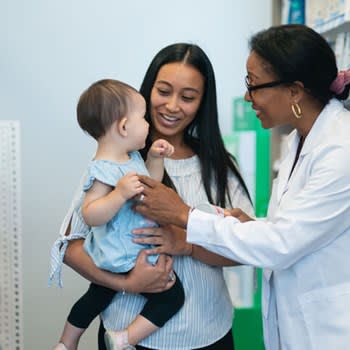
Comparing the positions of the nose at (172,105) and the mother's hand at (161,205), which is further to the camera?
the nose at (172,105)

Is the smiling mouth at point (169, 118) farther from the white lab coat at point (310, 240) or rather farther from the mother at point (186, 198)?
the white lab coat at point (310, 240)

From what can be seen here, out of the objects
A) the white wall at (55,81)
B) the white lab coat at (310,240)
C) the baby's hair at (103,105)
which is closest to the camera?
the white lab coat at (310,240)

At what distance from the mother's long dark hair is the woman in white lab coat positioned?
129 millimetres

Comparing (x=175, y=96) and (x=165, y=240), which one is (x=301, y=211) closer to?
(x=165, y=240)

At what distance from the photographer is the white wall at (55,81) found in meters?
2.65

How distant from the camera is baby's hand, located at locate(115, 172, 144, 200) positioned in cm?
129

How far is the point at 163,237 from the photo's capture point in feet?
4.58

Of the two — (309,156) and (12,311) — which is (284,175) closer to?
(309,156)

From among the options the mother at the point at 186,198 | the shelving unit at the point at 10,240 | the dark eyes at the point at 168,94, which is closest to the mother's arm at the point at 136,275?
the mother at the point at 186,198

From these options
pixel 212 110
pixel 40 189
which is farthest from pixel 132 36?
pixel 212 110

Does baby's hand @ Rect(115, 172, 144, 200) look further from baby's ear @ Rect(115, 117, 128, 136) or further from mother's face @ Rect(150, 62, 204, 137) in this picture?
mother's face @ Rect(150, 62, 204, 137)

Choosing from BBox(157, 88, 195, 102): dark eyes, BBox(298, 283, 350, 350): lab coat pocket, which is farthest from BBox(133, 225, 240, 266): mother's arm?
BBox(157, 88, 195, 102): dark eyes

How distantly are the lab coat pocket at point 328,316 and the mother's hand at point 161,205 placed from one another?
40cm

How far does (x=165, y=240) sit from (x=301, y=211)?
14.8 inches
